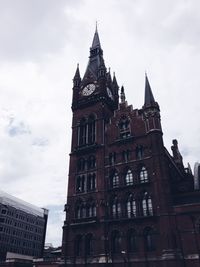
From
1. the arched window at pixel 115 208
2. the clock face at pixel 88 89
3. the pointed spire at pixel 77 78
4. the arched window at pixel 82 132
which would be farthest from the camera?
the pointed spire at pixel 77 78

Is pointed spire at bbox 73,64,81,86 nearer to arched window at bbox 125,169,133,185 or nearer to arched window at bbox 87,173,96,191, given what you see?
arched window at bbox 87,173,96,191

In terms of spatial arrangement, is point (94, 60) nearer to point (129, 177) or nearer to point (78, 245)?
point (129, 177)

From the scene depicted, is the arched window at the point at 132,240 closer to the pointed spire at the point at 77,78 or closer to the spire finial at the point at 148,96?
the spire finial at the point at 148,96

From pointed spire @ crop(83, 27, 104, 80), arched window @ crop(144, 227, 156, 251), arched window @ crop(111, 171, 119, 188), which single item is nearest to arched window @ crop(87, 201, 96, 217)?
arched window @ crop(111, 171, 119, 188)

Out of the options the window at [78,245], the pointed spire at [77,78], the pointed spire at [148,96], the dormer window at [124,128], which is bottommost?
the window at [78,245]

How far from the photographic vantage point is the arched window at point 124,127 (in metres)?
54.9

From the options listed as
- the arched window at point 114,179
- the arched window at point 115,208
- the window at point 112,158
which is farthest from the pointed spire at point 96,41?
the arched window at point 115,208

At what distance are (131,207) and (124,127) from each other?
1534 centimetres

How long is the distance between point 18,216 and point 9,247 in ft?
37.1

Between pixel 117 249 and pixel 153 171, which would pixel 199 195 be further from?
pixel 117 249

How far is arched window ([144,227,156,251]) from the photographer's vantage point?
4375cm

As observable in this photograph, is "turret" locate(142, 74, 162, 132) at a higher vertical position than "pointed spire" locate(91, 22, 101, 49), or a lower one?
lower

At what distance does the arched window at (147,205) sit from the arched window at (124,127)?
12.3m

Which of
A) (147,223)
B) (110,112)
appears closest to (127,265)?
(147,223)
